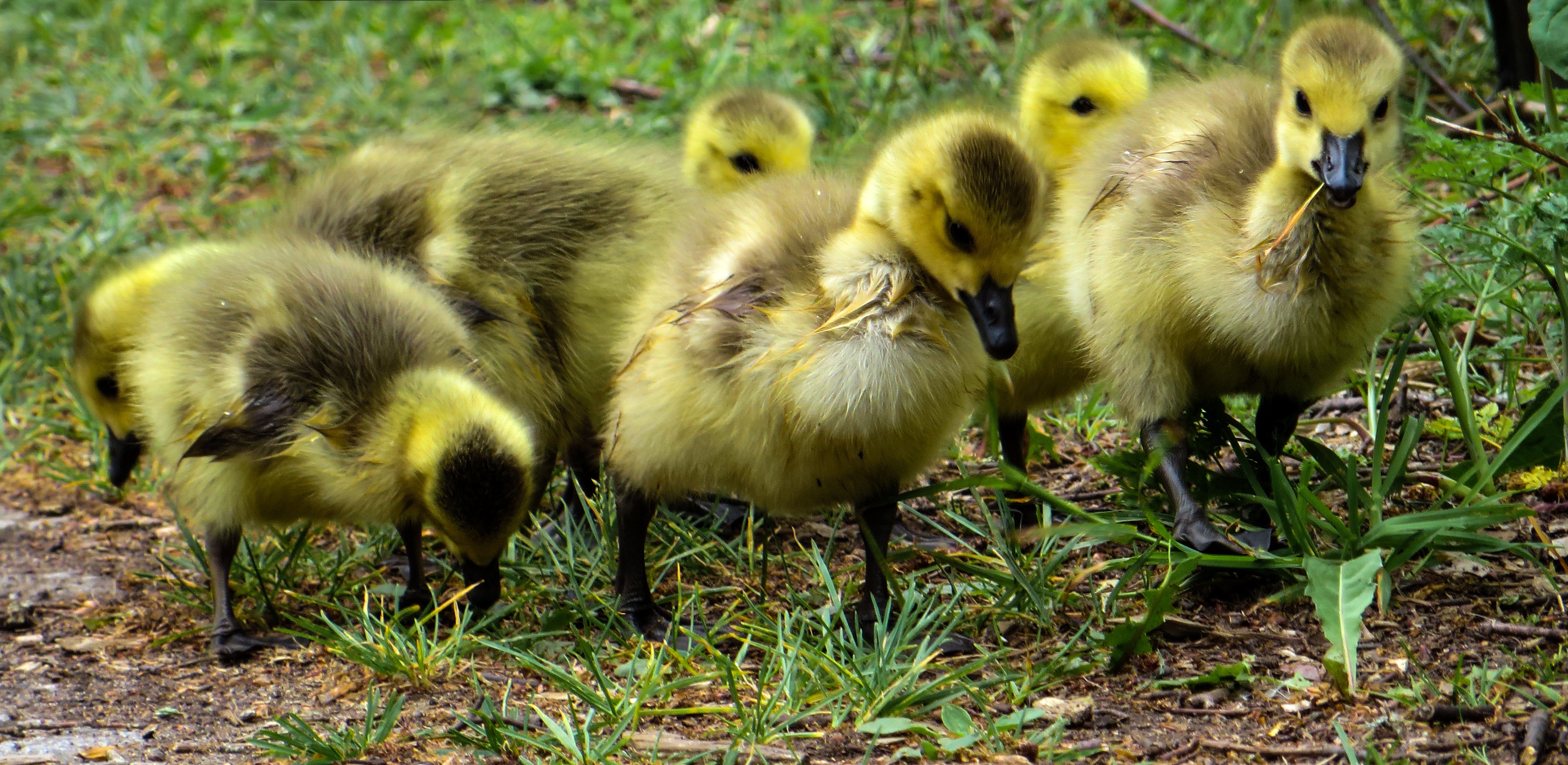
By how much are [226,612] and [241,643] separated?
0.31 ft

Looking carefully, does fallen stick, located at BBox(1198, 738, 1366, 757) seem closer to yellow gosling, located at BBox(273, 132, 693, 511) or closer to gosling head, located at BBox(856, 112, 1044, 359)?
gosling head, located at BBox(856, 112, 1044, 359)

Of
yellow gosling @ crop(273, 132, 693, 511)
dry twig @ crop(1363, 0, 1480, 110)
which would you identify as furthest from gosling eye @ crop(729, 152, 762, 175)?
dry twig @ crop(1363, 0, 1480, 110)

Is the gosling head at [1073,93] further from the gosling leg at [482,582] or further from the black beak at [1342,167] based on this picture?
the gosling leg at [482,582]

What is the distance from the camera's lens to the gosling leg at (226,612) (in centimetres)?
354

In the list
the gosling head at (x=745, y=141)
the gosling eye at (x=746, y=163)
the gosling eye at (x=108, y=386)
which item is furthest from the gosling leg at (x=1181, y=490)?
the gosling eye at (x=108, y=386)

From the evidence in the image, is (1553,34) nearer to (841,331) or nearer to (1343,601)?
(1343,601)

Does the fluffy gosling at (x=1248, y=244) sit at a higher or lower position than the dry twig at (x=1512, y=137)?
lower

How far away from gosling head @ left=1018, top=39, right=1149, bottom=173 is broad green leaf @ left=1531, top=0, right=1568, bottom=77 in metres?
1.20

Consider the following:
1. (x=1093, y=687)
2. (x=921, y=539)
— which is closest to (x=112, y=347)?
(x=921, y=539)

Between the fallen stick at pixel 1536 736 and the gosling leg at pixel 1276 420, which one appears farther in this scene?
the gosling leg at pixel 1276 420

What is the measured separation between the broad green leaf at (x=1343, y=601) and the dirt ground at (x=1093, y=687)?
83mm

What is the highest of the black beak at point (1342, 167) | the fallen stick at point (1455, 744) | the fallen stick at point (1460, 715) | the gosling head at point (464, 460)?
the black beak at point (1342, 167)

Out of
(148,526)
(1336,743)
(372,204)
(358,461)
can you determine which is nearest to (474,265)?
(372,204)

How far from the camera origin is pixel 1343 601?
2.71 m
